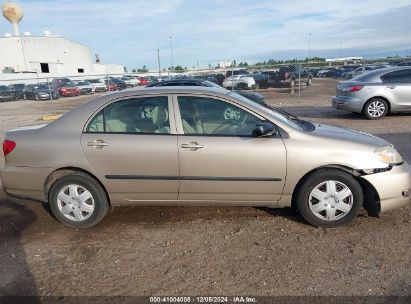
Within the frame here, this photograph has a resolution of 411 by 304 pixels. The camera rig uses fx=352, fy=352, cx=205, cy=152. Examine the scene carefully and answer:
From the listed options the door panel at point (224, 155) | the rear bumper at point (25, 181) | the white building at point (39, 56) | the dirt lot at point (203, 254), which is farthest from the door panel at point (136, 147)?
the white building at point (39, 56)

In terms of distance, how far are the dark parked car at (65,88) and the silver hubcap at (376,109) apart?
91.3ft

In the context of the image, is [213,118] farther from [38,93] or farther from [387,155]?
[38,93]

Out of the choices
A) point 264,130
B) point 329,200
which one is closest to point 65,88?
point 264,130

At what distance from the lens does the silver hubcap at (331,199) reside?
3676 mm

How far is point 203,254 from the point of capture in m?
3.39

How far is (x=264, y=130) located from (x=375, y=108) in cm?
828

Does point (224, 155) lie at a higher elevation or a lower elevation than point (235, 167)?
higher

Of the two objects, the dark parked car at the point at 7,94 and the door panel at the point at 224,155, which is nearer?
the door panel at the point at 224,155

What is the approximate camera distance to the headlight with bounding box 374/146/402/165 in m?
3.67

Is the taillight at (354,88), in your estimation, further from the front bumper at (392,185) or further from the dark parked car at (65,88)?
the dark parked car at (65,88)

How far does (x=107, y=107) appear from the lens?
3893 millimetres

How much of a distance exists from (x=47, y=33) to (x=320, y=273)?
221ft

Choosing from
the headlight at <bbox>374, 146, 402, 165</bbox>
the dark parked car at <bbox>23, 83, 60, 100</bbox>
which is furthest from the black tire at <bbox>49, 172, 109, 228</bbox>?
the dark parked car at <bbox>23, 83, 60, 100</bbox>

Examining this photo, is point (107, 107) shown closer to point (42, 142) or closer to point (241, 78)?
point (42, 142)
